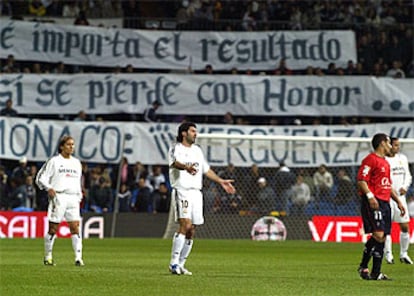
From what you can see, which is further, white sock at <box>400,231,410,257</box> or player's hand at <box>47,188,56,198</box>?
white sock at <box>400,231,410,257</box>

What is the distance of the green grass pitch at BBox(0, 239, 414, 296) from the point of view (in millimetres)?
14859

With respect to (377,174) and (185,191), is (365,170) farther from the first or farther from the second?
(185,191)

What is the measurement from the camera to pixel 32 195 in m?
33.8

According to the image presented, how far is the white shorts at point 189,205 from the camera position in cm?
1808

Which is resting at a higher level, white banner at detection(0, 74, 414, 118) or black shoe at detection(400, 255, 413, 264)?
white banner at detection(0, 74, 414, 118)

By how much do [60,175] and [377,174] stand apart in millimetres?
5996

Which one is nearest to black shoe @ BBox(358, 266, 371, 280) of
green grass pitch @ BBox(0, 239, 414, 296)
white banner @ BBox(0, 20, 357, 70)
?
green grass pitch @ BBox(0, 239, 414, 296)

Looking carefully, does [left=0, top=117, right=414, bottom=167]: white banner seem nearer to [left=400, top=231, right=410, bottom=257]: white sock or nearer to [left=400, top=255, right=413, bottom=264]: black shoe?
[left=400, top=231, right=410, bottom=257]: white sock

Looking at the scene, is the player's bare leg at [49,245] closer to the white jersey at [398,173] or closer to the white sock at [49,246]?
the white sock at [49,246]

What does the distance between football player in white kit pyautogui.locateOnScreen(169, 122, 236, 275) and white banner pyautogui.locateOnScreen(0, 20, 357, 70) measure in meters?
19.8

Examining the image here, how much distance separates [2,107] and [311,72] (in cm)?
960

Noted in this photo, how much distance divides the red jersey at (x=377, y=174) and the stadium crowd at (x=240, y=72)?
1520 centimetres

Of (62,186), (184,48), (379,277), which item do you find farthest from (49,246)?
(184,48)

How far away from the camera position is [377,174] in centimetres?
1720
